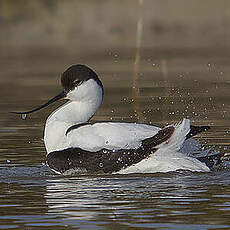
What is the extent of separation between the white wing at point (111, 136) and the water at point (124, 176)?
11.0 inches

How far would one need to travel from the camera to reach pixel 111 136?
32.9 feet

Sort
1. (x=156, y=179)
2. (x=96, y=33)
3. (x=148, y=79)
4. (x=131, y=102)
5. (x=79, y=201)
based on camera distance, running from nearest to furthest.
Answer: (x=79, y=201) → (x=156, y=179) → (x=131, y=102) → (x=148, y=79) → (x=96, y=33)

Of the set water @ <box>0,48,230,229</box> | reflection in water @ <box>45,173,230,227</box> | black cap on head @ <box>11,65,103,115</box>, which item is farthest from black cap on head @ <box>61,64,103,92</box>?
reflection in water @ <box>45,173,230,227</box>

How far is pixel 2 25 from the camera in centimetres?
2892

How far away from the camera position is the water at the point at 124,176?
324 inches

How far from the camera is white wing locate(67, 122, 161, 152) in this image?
9984mm

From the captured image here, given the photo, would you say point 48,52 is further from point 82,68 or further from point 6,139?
point 82,68

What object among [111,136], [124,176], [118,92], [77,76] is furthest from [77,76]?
[118,92]

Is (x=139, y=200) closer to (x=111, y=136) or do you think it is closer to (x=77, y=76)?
(x=111, y=136)

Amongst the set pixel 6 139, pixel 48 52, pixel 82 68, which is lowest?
pixel 48 52

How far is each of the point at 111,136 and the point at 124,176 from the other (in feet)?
1.20

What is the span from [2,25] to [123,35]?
10.2 ft

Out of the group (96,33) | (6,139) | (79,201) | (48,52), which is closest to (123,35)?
(96,33)

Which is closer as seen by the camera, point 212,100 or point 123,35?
point 212,100
